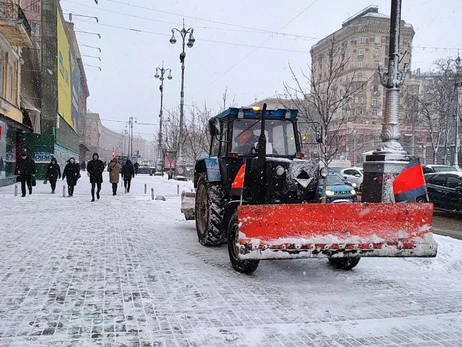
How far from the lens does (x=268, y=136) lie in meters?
7.31

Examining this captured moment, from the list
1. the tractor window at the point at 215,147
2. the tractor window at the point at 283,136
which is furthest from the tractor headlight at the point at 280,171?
the tractor window at the point at 215,147

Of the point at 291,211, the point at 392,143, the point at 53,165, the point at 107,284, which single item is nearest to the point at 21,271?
the point at 107,284

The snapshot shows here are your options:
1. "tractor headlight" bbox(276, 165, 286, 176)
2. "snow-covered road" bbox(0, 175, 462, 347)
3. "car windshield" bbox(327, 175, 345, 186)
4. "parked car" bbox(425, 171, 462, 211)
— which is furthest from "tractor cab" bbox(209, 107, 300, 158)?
"parked car" bbox(425, 171, 462, 211)

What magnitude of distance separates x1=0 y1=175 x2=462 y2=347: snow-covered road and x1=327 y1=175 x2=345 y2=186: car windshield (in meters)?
7.52

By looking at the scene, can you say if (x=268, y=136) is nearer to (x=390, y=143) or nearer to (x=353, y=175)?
(x=390, y=143)

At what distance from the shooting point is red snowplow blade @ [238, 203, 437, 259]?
5105 mm

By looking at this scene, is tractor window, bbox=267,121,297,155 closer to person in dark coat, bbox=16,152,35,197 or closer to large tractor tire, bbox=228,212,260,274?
large tractor tire, bbox=228,212,260,274

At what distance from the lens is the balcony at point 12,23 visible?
18.6 metres

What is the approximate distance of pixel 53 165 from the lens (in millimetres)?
18562

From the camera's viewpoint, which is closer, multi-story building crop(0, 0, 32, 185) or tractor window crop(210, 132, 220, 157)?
tractor window crop(210, 132, 220, 157)

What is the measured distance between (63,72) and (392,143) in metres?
27.9

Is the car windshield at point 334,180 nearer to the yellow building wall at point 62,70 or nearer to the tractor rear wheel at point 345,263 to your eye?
the tractor rear wheel at point 345,263

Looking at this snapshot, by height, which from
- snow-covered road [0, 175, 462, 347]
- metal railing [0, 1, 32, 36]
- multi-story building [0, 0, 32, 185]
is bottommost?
snow-covered road [0, 175, 462, 347]

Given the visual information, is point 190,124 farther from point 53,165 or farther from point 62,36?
point 53,165
